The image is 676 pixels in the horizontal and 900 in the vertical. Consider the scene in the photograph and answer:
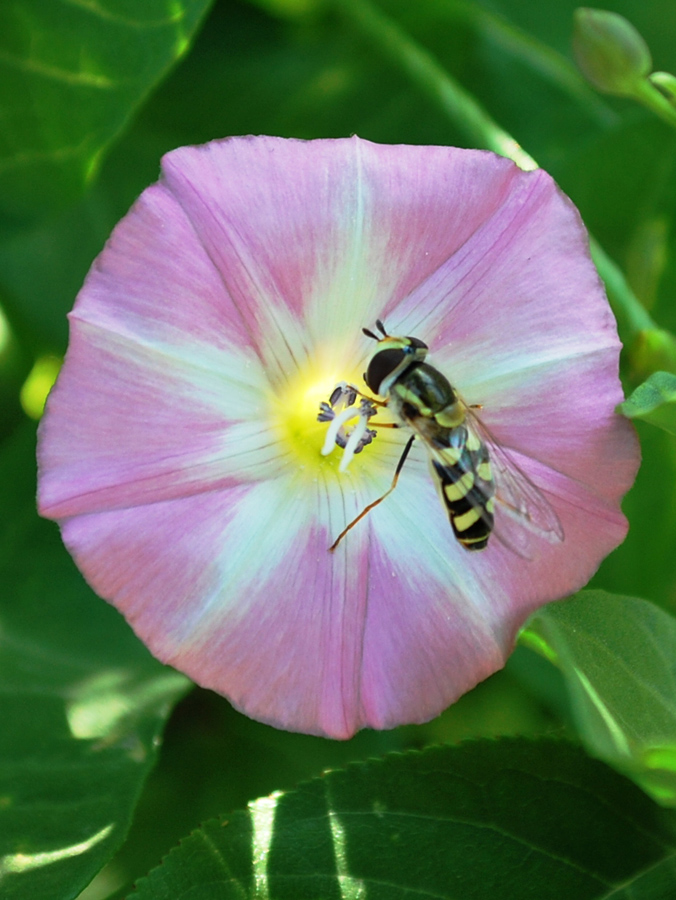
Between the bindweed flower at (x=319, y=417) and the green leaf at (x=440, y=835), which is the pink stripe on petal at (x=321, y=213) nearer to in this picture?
the bindweed flower at (x=319, y=417)

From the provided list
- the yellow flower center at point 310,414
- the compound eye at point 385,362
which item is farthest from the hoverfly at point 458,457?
the yellow flower center at point 310,414

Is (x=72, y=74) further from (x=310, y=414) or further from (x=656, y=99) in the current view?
(x=656, y=99)

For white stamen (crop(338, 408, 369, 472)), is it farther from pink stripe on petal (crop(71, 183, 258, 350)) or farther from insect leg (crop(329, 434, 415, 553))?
pink stripe on petal (crop(71, 183, 258, 350))

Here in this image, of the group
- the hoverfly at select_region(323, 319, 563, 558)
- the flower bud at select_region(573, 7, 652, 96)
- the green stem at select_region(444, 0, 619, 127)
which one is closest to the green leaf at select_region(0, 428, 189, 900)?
the hoverfly at select_region(323, 319, 563, 558)

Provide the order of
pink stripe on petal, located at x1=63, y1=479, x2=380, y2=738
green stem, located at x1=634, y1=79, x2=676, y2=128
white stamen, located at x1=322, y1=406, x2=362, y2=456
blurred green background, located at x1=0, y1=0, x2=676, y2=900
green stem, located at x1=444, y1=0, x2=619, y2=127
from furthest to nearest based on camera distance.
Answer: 1. green stem, located at x1=444, y1=0, x2=619, y2=127
2. blurred green background, located at x1=0, y1=0, x2=676, y2=900
3. green stem, located at x1=634, y1=79, x2=676, y2=128
4. white stamen, located at x1=322, y1=406, x2=362, y2=456
5. pink stripe on petal, located at x1=63, y1=479, x2=380, y2=738

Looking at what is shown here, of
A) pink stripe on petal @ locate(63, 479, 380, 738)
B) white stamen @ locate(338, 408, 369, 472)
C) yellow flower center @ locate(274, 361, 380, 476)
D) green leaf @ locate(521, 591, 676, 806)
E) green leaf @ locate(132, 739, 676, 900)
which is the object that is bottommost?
green leaf @ locate(132, 739, 676, 900)

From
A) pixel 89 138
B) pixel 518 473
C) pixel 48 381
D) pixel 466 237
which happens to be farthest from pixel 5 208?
pixel 518 473

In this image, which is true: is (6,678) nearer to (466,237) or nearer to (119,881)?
(119,881)
